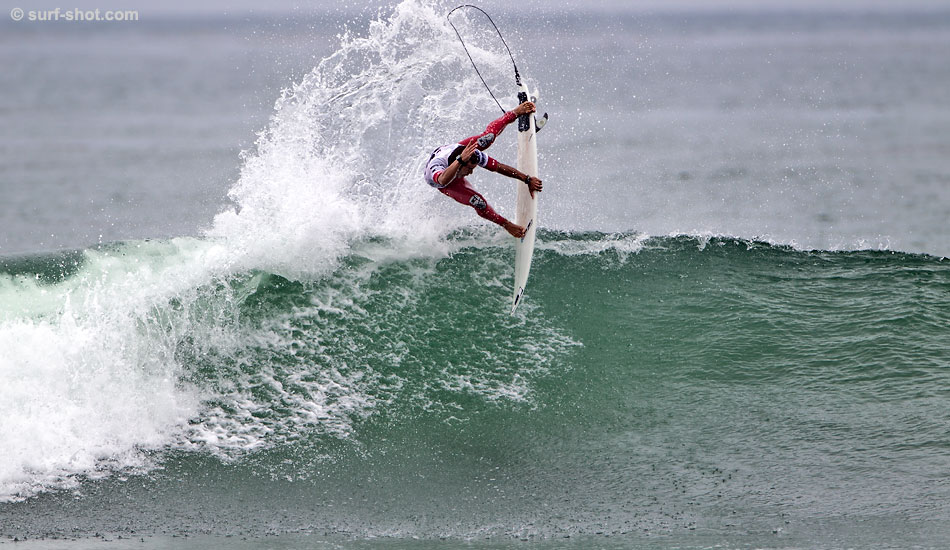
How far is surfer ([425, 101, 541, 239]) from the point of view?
27.9ft

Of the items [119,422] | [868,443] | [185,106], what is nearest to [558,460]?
[868,443]

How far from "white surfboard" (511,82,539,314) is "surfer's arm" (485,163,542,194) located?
0.38 metres

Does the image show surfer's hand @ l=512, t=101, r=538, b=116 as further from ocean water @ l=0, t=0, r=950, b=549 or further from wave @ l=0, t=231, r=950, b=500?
wave @ l=0, t=231, r=950, b=500

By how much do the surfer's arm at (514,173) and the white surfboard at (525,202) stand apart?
379 mm

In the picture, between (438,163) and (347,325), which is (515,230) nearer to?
(438,163)

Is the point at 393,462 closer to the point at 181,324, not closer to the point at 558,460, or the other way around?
the point at 558,460

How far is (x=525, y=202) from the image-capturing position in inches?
379

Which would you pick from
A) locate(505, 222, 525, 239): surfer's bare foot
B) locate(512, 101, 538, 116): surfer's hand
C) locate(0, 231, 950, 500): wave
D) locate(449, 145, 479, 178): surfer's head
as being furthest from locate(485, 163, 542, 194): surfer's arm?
locate(0, 231, 950, 500): wave

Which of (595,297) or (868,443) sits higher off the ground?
(595,297)

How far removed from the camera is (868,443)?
7859 millimetres

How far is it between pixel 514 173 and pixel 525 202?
0.96 m

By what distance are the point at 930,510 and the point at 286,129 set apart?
774 cm

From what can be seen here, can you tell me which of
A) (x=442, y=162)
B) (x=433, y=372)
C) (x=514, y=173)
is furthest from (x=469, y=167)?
(x=433, y=372)

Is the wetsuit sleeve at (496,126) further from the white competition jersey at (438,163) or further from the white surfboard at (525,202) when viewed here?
the white surfboard at (525,202)
